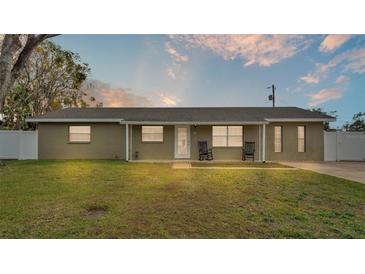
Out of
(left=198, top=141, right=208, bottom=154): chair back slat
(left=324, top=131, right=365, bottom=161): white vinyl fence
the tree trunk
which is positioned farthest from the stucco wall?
the tree trunk

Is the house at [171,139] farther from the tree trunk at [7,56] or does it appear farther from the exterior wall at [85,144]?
the tree trunk at [7,56]

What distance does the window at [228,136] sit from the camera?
12.6 m

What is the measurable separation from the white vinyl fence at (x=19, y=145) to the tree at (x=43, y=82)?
26.4ft

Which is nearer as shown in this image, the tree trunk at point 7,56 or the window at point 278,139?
the tree trunk at point 7,56

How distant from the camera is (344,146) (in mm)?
12938

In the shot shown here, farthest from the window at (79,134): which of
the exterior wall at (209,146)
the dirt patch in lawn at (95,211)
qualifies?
the dirt patch in lawn at (95,211)

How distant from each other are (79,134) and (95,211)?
9.48m

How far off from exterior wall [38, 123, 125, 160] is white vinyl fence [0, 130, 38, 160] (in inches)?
19.3

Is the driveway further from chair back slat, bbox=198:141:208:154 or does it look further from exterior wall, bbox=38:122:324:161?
chair back slat, bbox=198:141:208:154

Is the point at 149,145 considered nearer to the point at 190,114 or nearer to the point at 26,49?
the point at 190,114

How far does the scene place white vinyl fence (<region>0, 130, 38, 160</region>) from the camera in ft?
41.4

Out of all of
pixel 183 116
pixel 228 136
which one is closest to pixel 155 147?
pixel 183 116
